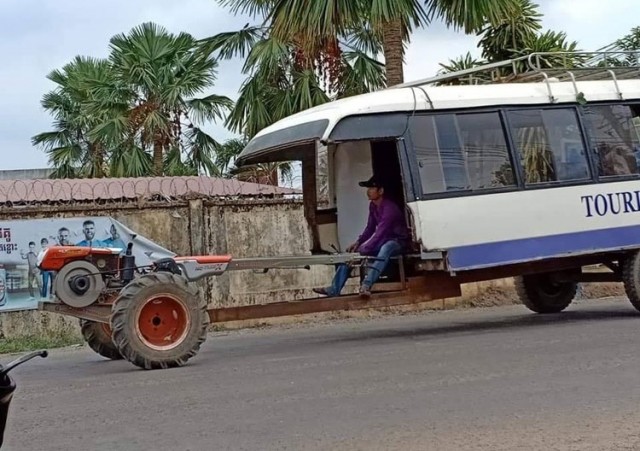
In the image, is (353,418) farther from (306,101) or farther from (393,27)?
(306,101)

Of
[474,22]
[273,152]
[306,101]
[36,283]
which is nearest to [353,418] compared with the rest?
[273,152]

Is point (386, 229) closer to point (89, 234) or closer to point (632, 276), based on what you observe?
point (632, 276)

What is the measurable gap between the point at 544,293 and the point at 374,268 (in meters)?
3.77

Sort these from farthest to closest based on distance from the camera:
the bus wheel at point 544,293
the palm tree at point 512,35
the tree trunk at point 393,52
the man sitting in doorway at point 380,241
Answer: the palm tree at point 512,35 → the tree trunk at point 393,52 → the bus wheel at point 544,293 → the man sitting in doorway at point 380,241

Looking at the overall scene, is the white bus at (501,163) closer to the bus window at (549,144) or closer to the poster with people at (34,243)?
the bus window at (549,144)

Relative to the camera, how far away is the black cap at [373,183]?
11.2 metres

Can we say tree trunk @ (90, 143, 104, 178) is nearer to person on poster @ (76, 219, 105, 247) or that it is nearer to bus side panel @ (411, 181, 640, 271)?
person on poster @ (76, 219, 105, 247)

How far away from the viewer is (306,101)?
56.5ft

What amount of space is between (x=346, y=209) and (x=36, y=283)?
184 inches

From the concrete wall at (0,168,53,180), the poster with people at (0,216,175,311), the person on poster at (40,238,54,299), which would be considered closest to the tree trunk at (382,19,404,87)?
the poster with people at (0,216,175,311)

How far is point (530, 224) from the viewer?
10.6 meters

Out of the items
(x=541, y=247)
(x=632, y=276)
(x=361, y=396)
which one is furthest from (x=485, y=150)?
(x=361, y=396)

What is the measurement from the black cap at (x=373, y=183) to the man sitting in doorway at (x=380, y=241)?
99 millimetres

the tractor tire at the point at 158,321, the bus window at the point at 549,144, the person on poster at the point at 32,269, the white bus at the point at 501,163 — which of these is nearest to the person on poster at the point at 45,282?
the person on poster at the point at 32,269
